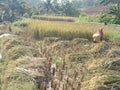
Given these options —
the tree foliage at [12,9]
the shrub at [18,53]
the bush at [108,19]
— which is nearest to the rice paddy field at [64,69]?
the shrub at [18,53]

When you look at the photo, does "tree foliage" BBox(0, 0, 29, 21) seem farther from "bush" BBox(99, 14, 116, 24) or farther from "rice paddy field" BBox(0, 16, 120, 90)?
"rice paddy field" BBox(0, 16, 120, 90)

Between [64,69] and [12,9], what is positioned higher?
[64,69]

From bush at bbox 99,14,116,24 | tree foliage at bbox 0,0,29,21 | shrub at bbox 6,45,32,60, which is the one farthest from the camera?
tree foliage at bbox 0,0,29,21

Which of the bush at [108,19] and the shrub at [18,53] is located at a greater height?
the shrub at [18,53]

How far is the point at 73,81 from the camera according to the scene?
23.1ft

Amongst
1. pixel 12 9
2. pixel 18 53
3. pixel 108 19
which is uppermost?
pixel 18 53

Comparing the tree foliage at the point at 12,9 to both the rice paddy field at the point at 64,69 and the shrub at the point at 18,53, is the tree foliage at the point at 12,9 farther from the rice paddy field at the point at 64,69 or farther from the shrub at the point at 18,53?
the shrub at the point at 18,53

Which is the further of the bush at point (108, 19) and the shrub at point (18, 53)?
the bush at point (108, 19)

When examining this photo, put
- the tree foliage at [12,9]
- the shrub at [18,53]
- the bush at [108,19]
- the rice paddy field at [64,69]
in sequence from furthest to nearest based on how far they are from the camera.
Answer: the tree foliage at [12,9] < the bush at [108,19] < the shrub at [18,53] < the rice paddy field at [64,69]

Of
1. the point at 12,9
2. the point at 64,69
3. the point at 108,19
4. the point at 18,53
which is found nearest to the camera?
the point at 64,69

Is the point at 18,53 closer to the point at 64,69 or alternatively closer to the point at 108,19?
the point at 64,69

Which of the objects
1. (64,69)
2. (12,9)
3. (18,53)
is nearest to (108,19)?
(18,53)

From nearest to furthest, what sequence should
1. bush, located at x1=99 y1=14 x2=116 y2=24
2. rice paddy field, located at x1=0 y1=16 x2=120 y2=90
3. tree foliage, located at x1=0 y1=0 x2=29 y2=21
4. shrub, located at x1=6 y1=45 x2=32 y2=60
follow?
rice paddy field, located at x1=0 y1=16 x2=120 y2=90
shrub, located at x1=6 y1=45 x2=32 y2=60
bush, located at x1=99 y1=14 x2=116 y2=24
tree foliage, located at x1=0 y1=0 x2=29 y2=21

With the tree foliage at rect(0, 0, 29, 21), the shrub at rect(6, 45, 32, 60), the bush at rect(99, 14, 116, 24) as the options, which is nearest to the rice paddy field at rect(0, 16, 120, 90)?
the shrub at rect(6, 45, 32, 60)
